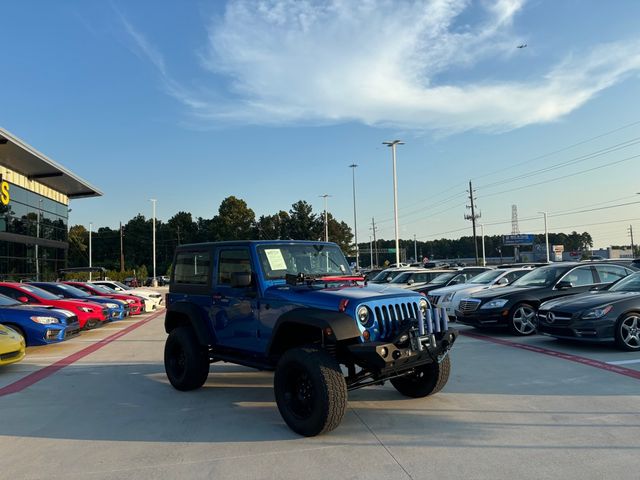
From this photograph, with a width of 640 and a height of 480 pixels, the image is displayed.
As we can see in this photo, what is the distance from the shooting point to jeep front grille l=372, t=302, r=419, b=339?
511 centimetres

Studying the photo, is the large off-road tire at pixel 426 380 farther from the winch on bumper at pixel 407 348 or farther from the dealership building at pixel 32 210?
the dealership building at pixel 32 210

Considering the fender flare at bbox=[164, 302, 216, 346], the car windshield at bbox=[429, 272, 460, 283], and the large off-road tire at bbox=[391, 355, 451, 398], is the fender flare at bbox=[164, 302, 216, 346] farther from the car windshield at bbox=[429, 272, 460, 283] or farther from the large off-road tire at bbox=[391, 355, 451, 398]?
the car windshield at bbox=[429, 272, 460, 283]

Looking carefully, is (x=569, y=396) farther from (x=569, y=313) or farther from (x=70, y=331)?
(x=70, y=331)

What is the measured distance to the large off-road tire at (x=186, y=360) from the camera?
22.2 ft

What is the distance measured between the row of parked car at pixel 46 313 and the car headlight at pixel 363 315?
247 inches

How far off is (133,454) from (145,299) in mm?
17990

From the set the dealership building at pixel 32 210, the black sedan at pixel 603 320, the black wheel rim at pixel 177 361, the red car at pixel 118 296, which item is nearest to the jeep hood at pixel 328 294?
the black wheel rim at pixel 177 361

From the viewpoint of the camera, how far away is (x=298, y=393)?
5137mm

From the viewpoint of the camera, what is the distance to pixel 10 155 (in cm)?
3056

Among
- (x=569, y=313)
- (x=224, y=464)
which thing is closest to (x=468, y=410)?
(x=224, y=464)

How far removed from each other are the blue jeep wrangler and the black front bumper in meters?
0.01

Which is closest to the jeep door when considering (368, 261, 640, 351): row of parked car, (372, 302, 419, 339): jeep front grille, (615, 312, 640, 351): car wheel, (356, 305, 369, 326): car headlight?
(356, 305, 369, 326): car headlight

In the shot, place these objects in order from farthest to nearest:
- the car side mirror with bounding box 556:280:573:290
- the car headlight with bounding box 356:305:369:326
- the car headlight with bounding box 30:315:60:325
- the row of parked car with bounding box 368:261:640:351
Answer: the car side mirror with bounding box 556:280:573:290, the car headlight with bounding box 30:315:60:325, the row of parked car with bounding box 368:261:640:351, the car headlight with bounding box 356:305:369:326

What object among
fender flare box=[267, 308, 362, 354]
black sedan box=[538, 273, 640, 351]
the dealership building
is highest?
the dealership building
